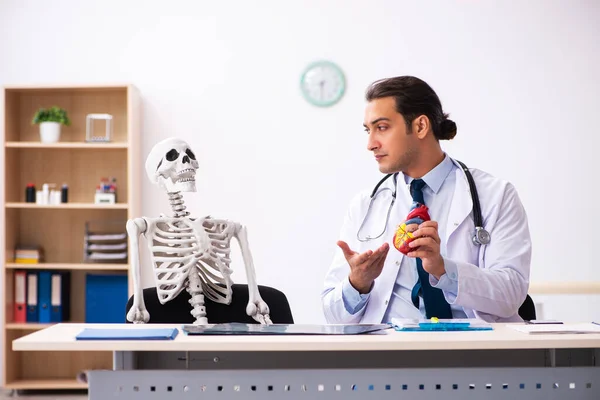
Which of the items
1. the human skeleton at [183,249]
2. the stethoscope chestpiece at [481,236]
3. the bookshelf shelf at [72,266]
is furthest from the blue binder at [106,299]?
the stethoscope chestpiece at [481,236]

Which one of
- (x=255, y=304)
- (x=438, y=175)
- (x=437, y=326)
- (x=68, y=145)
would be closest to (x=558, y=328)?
(x=437, y=326)

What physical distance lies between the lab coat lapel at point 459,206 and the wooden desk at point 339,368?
535 millimetres

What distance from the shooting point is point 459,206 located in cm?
218

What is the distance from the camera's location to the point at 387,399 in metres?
1.59

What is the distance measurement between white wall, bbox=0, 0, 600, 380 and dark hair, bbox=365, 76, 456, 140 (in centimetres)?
210

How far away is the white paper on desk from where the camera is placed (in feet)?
5.32

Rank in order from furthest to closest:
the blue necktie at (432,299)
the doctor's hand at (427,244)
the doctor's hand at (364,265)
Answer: the blue necktie at (432,299), the doctor's hand at (364,265), the doctor's hand at (427,244)

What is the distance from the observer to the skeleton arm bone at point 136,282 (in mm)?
2166

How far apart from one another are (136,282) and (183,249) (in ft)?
0.60

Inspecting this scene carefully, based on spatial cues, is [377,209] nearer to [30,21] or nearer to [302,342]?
[302,342]

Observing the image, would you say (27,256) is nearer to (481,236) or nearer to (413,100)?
(413,100)

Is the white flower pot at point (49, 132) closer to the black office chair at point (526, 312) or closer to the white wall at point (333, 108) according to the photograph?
the white wall at point (333, 108)

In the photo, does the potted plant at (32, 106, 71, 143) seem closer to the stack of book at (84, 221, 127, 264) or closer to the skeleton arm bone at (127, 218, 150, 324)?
the stack of book at (84, 221, 127, 264)

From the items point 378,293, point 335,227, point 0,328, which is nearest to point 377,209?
point 378,293
